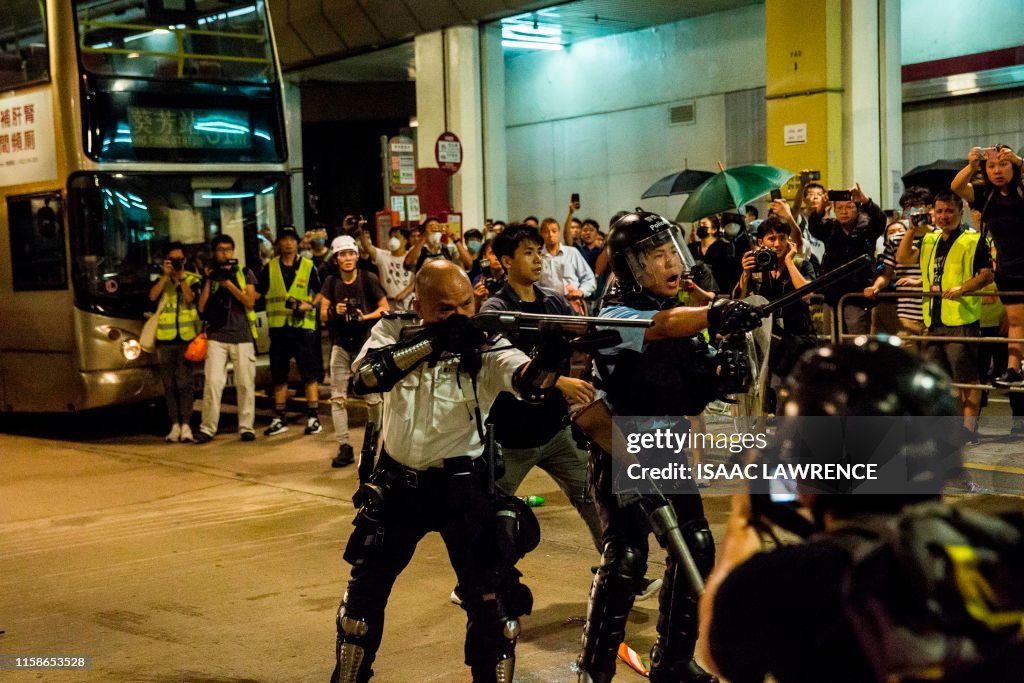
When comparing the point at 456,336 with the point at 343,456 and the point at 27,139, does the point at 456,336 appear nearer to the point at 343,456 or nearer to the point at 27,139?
the point at 343,456

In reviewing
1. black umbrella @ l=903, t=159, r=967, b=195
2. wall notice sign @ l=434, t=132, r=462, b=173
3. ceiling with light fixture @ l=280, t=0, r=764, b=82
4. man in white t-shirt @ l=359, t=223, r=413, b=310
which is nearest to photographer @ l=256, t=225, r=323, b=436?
man in white t-shirt @ l=359, t=223, r=413, b=310

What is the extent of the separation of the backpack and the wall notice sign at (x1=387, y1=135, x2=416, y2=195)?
13.9m

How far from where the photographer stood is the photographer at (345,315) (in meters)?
9.73

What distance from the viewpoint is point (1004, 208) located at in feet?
27.3

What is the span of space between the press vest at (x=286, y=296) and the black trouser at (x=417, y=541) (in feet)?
24.0

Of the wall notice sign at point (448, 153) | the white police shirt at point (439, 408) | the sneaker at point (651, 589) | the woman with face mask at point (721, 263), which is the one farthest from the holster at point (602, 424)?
the wall notice sign at point (448, 153)

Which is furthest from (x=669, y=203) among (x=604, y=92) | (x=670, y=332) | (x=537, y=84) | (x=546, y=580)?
(x=670, y=332)

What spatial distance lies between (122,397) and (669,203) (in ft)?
35.2

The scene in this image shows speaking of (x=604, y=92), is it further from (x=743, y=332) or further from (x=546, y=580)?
(x=743, y=332)

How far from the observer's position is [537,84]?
22.4m

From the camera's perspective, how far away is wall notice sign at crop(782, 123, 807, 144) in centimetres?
1441

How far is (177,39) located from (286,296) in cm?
262

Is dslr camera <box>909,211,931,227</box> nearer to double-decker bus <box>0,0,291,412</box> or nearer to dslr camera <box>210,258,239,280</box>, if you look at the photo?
dslr camera <box>210,258,239,280</box>

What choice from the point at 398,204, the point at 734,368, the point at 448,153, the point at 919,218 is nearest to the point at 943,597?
the point at 734,368
